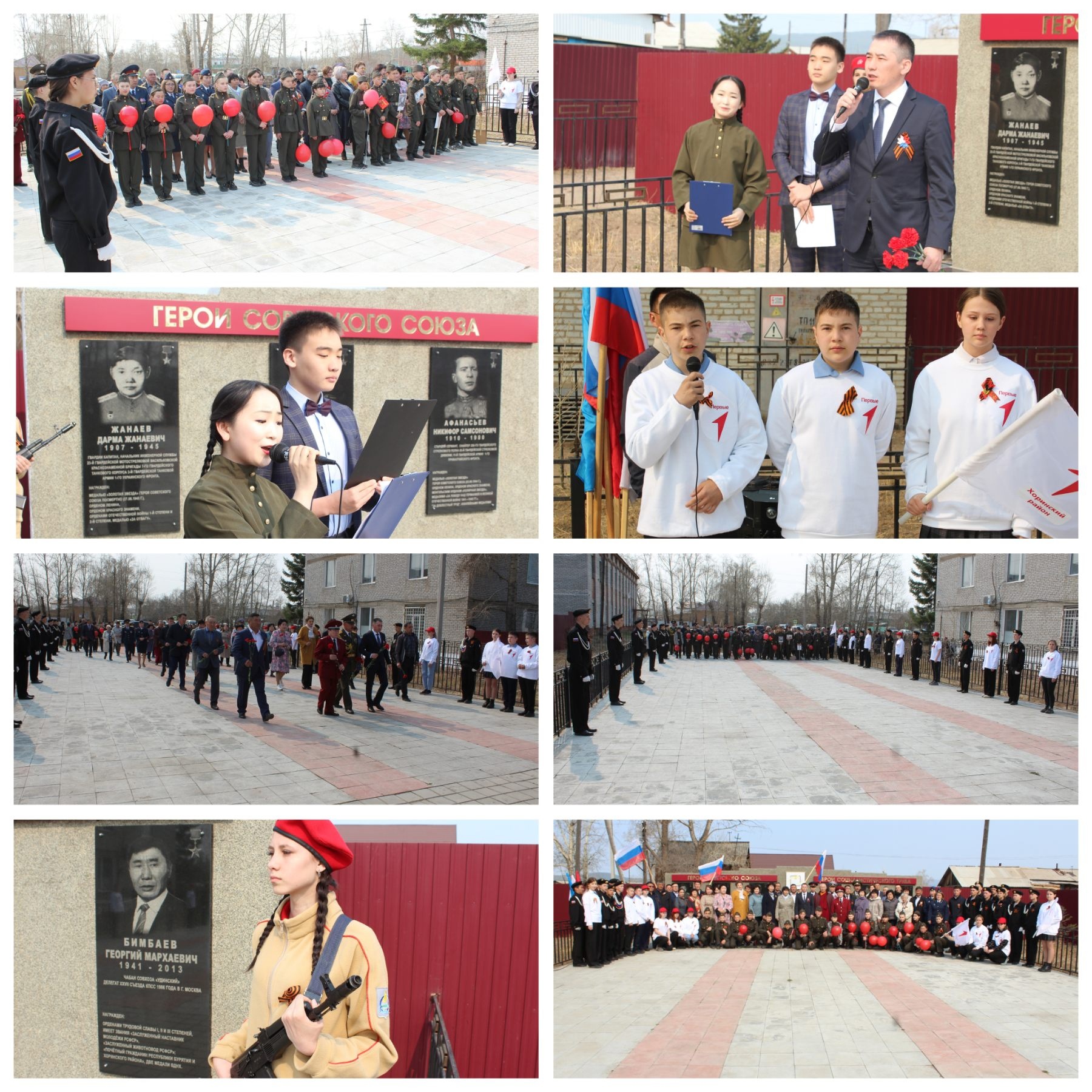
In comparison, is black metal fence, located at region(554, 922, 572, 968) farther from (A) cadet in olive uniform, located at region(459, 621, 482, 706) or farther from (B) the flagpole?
(B) the flagpole

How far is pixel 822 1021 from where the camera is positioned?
485cm

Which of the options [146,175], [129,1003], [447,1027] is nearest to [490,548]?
[447,1027]

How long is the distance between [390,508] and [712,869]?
2408 mm

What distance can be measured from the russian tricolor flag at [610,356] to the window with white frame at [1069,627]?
2.10 m

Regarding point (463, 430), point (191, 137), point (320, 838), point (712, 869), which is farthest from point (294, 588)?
point (191, 137)

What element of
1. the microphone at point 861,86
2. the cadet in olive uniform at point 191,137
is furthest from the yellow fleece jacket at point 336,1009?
the cadet in olive uniform at point 191,137

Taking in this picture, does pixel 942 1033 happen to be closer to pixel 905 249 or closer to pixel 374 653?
pixel 374 653

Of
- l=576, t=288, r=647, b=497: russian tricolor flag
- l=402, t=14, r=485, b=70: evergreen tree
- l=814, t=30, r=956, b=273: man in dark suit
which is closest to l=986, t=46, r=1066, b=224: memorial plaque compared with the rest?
l=814, t=30, r=956, b=273: man in dark suit

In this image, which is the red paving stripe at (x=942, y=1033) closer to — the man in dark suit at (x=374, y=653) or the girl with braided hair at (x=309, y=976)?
the girl with braided hair at (x=309, y=976)

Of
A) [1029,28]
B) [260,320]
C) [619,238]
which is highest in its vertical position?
[1029,28]

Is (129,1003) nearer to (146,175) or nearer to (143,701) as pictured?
(143,701)

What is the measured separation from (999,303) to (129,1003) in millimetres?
5170

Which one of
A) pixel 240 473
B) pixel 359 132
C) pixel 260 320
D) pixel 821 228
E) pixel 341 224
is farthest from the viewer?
pixel 359 132

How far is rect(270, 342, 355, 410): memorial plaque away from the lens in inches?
220
